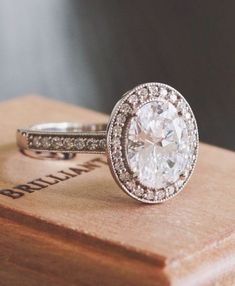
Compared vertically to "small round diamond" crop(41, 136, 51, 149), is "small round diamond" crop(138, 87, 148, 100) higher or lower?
higher

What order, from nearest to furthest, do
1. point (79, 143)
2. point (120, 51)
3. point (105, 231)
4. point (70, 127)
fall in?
point (105, 231), point (79, 143), point (70, 127), point (120, 51)

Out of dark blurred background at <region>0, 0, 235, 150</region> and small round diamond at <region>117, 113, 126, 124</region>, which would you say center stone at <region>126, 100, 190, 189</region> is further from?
dark blurred background at <region>0, 0, 235, 150</region>

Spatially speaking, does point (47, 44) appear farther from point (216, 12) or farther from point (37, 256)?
point (37, 256)

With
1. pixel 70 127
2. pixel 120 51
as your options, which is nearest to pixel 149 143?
pixel 70 127

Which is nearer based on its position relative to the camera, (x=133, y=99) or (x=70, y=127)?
(x=133, y=99)

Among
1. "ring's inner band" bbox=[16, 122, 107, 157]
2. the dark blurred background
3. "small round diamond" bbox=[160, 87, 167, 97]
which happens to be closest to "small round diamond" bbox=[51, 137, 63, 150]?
"ring's inner band" bbox=[16, 122, 107, 157]

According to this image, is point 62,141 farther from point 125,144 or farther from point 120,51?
point 120,51

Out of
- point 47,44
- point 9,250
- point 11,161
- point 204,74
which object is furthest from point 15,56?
point 9,250
